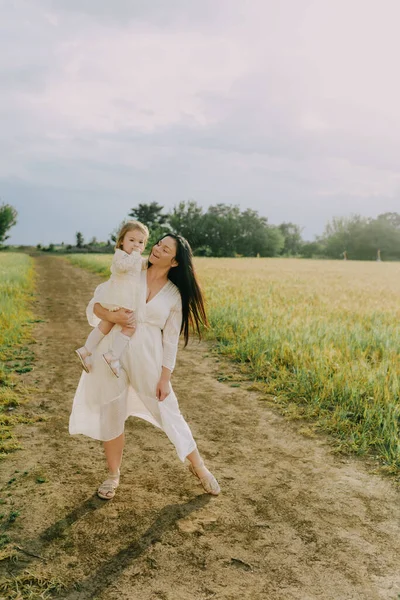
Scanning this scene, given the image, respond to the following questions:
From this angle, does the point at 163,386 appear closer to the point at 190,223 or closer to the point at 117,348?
the point at 117,348

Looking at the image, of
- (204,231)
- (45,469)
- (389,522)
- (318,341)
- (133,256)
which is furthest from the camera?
(204,231)

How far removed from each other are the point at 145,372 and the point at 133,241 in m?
1.02

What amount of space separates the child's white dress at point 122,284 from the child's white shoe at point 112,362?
0.35 m

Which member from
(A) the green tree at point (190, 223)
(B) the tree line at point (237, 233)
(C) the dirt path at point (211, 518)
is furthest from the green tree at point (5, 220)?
(C) the dirt path at point (211, 518)

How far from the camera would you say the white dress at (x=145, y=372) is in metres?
3.88

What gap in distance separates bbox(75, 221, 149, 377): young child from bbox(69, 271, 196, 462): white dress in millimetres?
83

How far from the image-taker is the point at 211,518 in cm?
382

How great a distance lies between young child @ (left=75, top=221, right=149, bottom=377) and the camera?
3.65m

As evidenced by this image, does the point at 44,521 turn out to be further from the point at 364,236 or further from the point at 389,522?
the point at 364,236

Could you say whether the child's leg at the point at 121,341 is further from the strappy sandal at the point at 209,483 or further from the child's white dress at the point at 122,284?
the strappy sandal at the point at 209,483

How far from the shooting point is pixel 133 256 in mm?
3637

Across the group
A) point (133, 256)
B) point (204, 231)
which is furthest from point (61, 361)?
point (204, 231)

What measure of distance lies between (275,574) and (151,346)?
1770 millimetres

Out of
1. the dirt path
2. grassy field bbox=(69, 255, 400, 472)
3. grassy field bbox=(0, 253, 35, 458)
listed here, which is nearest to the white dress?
the dirt path
